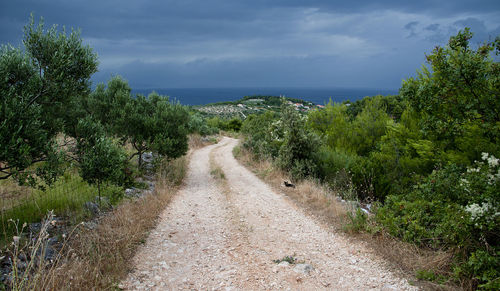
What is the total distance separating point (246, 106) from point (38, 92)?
107847 mm

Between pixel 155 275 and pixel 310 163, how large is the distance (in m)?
10.0

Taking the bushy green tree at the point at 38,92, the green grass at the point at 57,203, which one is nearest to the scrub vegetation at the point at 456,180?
the bushy green tree at the point at 38,92

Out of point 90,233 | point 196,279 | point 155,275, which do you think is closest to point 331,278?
point 196,279

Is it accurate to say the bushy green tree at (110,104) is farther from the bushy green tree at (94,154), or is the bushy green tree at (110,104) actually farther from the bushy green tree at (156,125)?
the bushy green tree at (94,154)

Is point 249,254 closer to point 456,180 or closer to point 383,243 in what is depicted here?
point 383,243

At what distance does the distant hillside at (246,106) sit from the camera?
319 ft

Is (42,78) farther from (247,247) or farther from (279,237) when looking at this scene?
(279,237)

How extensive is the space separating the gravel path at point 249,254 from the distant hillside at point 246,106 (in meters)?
81.5

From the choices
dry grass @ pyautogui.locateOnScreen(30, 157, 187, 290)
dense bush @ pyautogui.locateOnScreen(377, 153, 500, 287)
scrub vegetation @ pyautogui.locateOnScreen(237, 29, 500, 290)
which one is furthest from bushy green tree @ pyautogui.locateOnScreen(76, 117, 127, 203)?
dense bush @ pyautogui.locateOnScreen(377, 153, 500, 287)

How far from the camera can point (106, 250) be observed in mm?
5762

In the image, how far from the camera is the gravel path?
511 cm

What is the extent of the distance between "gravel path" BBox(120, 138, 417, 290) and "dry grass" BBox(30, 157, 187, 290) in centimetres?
29

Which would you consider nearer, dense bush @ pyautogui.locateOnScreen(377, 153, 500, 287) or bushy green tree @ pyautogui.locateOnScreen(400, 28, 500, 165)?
dense bush @ pyautogui.locateOnScreen(377, 153, 500, 287)

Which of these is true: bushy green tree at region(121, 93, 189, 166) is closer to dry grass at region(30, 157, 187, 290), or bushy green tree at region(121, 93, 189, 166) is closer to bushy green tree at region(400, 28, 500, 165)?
dry grass at region(30, 157, 187, 290)
